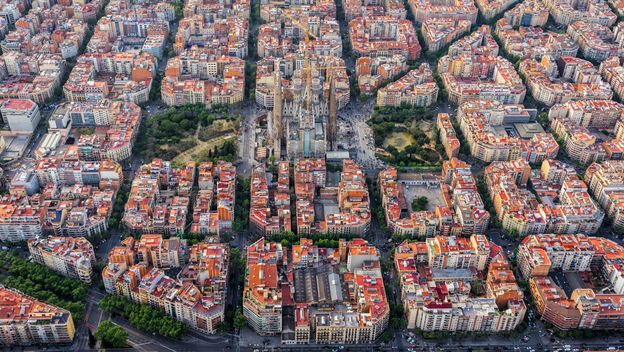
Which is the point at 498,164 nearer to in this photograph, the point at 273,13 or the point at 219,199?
the point at 219,199

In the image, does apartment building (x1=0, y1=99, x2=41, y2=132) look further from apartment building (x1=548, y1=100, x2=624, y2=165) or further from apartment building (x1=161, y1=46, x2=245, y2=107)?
apartment building (x1=548, y1=100, x2=624, y2=165)

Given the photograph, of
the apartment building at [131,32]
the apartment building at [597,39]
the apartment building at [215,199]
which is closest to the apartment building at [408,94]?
the apartment building at [215,199]

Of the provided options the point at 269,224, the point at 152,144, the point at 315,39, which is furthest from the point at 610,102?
the point at 152,144

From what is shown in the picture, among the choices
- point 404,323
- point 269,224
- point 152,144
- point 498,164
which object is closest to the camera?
point 404,323

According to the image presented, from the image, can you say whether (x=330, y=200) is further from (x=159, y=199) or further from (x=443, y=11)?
(x=443, y=11)

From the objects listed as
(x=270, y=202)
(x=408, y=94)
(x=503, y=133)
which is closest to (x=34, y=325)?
(x=270, y=202)

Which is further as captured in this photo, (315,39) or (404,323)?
(315,39)

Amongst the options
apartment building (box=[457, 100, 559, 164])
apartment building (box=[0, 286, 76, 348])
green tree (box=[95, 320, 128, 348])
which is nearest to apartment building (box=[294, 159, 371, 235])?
apartment building (box=[457, 100, 559, 164])
